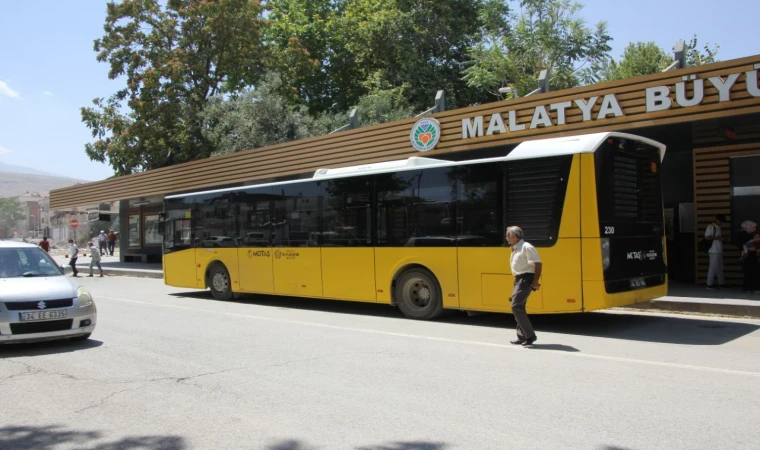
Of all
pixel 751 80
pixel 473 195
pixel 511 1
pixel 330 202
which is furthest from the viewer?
pixel 511 1

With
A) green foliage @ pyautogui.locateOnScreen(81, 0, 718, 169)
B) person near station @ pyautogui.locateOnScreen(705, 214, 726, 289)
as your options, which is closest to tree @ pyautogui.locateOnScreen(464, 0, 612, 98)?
green foliage @ pyautogui.locateOnScreen(81, 0, 718, 169)

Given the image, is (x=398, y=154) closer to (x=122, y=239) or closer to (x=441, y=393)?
(x=441, y=393)

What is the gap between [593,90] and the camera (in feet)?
44.5

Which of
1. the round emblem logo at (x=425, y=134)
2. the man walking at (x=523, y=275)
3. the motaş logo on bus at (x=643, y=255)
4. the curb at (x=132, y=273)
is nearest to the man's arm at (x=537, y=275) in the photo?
the man walking at (x=523, y=275)

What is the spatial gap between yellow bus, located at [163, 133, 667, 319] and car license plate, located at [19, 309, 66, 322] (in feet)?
18.5

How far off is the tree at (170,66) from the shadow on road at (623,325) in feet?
76.2

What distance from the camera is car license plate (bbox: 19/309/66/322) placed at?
804 centimetres

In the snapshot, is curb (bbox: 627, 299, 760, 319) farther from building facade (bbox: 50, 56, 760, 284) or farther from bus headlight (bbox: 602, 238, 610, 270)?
building facade (bbox: 50, 56, 760, 284)

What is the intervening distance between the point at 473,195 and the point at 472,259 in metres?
1.09

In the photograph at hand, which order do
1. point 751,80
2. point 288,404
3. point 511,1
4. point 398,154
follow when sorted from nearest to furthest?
point 288,404 → point 751,80 → point 398,154 → point 511,1

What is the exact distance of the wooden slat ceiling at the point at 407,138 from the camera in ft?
39.7

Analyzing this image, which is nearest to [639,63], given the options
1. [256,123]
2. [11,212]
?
[256,123]

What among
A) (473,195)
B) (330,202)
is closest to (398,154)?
(330,202)

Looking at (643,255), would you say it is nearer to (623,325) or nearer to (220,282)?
(623,325)
